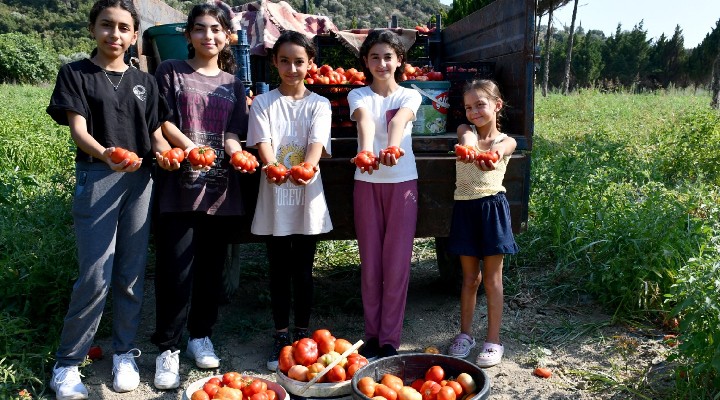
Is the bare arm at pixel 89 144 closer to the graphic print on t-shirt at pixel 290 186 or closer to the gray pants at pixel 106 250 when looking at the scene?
the gray pants at pixel 106 250

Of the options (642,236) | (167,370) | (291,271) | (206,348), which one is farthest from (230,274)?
(642,236)

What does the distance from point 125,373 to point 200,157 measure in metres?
1.19

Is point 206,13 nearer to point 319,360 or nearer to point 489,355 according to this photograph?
point 319,360

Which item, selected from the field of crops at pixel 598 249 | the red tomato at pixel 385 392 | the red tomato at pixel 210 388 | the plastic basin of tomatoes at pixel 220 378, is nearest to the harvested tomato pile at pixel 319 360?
the plastic basin of tomatoes at pixel 220 378

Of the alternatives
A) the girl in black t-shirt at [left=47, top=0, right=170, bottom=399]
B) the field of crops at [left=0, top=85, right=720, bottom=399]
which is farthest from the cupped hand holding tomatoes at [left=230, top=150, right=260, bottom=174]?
the field of crops at [left=0, top=85, right=720, bottom=399]

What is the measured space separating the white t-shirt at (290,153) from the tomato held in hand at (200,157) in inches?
12.3

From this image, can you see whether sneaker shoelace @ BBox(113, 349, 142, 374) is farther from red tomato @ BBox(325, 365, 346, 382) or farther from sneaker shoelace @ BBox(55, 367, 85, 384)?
red tomato @ BBox(325, 365, 346, 382)

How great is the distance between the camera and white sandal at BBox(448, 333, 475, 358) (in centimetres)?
364

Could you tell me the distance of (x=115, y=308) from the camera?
3240mm

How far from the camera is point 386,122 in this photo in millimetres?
3338

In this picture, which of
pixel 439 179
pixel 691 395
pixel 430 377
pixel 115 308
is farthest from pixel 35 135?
pixel 691 395

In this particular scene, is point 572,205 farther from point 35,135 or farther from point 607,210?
point 35,135

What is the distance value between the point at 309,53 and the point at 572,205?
2.75m

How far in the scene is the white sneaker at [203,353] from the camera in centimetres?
343
